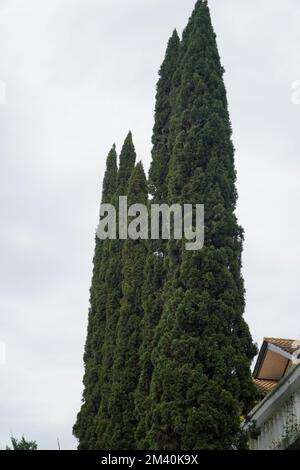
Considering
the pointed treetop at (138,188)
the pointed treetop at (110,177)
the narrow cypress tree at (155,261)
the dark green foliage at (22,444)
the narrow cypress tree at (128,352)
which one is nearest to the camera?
the narrow cypress tree at (155,261)

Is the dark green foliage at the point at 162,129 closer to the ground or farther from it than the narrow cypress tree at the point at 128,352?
farther from it

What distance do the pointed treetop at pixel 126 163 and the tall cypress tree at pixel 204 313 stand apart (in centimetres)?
806

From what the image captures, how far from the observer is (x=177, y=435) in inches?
398

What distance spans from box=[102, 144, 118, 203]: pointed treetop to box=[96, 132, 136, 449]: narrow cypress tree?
142cm

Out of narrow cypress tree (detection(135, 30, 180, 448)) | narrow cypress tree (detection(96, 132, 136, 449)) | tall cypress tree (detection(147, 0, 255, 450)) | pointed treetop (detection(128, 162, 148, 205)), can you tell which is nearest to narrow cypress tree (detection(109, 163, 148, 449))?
narrow cypress tree (detection(96, 132, 136, 449))

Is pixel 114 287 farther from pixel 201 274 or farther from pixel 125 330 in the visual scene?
pixel 201 274

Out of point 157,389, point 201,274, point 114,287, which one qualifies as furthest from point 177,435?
point 114,287

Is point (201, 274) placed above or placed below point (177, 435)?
above

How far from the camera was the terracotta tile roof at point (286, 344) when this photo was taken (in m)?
13.3

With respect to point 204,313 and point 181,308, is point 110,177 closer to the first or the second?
point 181,308

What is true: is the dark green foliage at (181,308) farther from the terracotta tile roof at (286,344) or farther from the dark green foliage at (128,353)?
the terracotta tile roof at (286,344)

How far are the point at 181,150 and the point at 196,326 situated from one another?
4951 mm

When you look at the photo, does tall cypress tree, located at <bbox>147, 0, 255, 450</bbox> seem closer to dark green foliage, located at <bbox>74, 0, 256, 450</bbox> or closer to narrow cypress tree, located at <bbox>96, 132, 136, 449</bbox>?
dark green foliage, located at <bbox>74, 0, 256, 450</bbox>

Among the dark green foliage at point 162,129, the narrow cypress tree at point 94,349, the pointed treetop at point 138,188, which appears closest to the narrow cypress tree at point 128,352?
the pointed treetop at point 138,188
